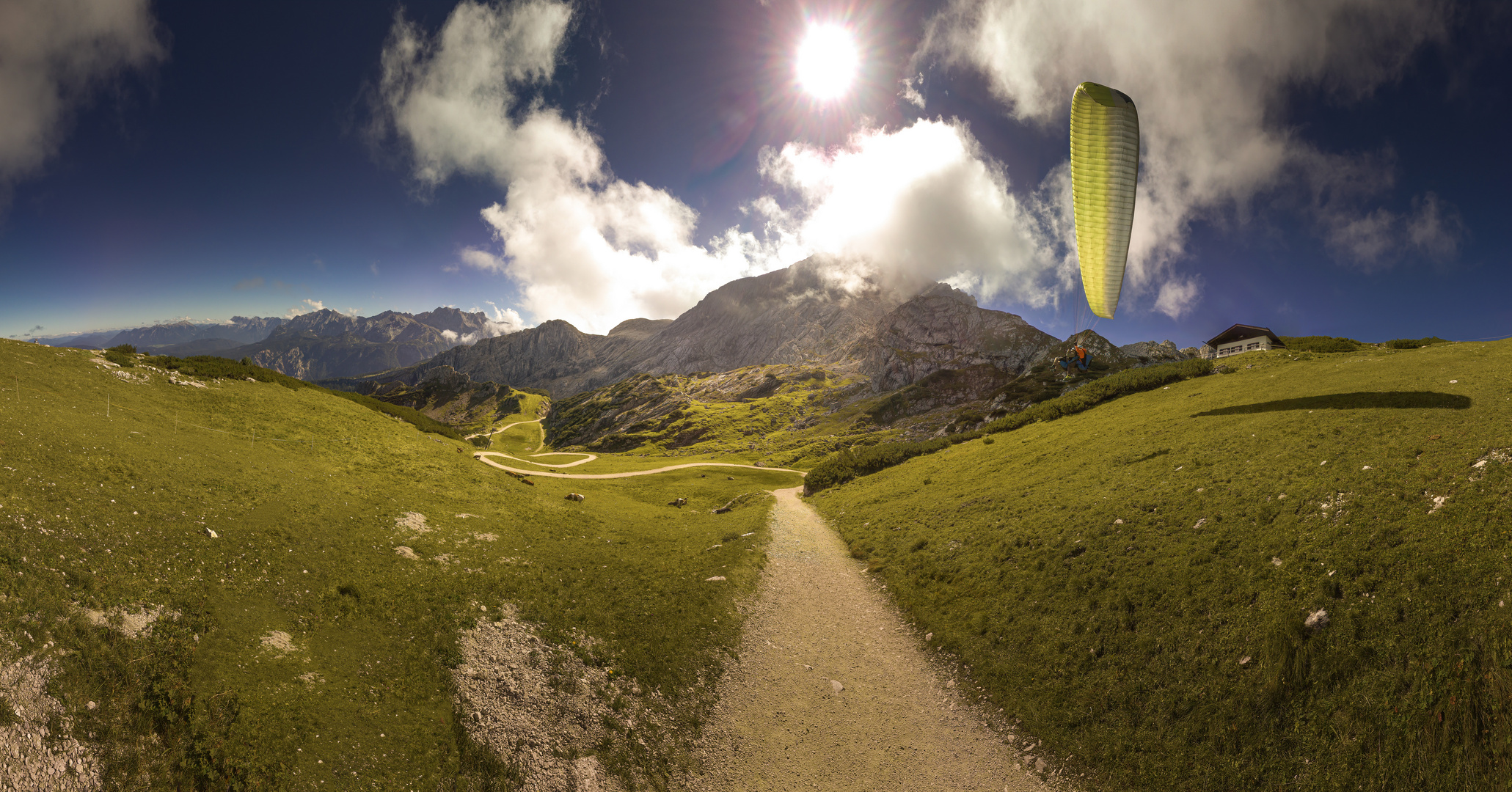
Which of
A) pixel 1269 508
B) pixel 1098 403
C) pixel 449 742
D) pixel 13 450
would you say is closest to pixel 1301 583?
pixel 1269 508

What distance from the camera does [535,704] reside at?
13539mm

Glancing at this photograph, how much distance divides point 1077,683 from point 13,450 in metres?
34.6

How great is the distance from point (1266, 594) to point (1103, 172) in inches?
849

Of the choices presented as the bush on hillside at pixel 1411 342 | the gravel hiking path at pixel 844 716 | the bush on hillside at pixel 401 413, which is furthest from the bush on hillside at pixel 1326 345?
the bush on hillside at pixel 401 413

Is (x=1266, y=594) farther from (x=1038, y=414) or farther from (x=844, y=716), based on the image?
(x=1038, y=414)

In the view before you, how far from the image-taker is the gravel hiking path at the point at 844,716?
1329 cm

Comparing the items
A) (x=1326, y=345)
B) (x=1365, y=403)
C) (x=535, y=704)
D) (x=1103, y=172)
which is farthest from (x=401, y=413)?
(x=1326, y=345)

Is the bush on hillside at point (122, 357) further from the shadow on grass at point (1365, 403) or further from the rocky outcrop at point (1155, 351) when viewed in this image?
the rocky outcrop at point (1155, 351)

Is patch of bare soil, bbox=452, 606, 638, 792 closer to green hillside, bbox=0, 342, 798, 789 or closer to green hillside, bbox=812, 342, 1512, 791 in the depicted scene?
green hillside, bbox=0, 342, 798, 789

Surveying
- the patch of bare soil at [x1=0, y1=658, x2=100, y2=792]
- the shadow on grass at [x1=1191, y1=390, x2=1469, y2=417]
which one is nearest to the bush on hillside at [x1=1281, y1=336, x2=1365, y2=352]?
the shadow on grass at [x1=1191, y1=390, x2=1469, y2=417]

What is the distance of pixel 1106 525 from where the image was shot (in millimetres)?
Result: 21297

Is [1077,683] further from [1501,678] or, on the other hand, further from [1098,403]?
[1098,403]

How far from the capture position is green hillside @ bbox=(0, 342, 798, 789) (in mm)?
9883

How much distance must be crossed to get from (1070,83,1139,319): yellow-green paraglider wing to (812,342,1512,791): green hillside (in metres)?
12.4
